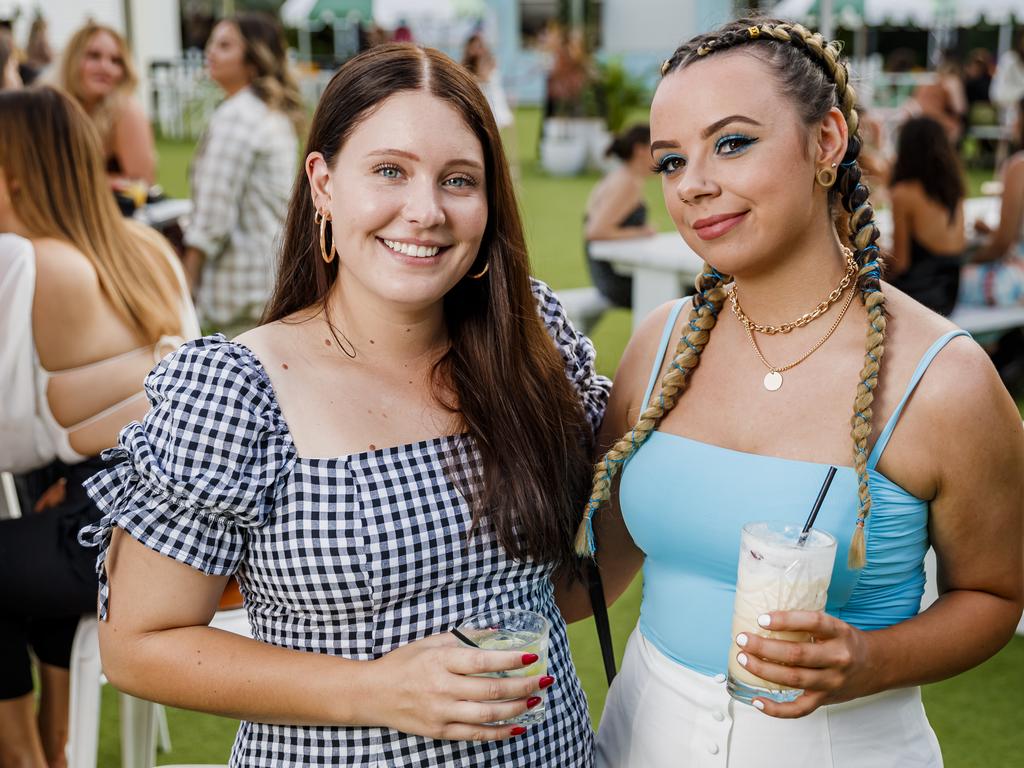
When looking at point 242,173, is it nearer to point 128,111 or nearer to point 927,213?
point 128,111

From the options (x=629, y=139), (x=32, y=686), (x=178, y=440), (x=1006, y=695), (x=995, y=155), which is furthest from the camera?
(x=995, y=155)

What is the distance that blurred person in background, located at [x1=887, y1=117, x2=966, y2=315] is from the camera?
579 centimetres

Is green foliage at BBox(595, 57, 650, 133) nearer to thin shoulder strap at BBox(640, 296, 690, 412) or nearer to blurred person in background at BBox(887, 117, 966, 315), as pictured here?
blurred person in background at BBox(887, 117, 966, 315)

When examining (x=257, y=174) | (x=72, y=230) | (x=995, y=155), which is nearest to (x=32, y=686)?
(x=72, y=230)

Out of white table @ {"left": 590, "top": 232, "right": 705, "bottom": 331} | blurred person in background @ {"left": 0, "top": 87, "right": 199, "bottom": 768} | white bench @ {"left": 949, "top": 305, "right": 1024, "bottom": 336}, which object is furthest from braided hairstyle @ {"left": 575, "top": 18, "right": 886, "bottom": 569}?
white bench @ {"left": 949, "top": 305, "right": 1024, "bottom": 336}

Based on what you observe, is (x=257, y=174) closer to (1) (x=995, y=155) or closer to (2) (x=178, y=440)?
(2) (x=178, y=440)

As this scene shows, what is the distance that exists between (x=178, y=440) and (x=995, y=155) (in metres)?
16.2

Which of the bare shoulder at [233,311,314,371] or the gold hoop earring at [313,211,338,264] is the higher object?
the gold hoop earring at [313,211,338,264]

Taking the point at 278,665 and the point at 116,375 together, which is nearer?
the point at 278,665

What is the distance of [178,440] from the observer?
1473mm

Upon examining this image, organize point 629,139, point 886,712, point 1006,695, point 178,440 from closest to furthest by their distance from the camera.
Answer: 1. point 178,440
2. point 886,712
3. point 1006,695
4. point 629,139

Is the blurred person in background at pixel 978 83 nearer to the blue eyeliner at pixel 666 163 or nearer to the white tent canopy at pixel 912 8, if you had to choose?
the white tent canopy at pixel 912 8

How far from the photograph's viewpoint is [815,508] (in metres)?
1.39

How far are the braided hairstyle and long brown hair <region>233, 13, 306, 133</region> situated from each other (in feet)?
11.9
